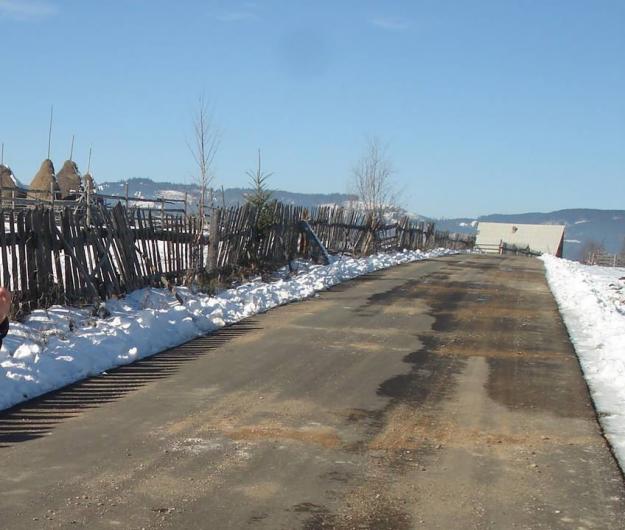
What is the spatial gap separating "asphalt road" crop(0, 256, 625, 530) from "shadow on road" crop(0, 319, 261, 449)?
3cm

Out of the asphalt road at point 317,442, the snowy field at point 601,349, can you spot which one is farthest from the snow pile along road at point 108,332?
the snowy field at point 601,349

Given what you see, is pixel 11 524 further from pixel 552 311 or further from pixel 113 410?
pixel 552 311

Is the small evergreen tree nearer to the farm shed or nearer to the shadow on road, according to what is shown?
the shadow on road

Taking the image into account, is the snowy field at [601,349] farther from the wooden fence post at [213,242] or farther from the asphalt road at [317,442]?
the wooden fence post at [213,242]

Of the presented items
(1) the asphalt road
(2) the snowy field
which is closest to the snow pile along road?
(1) the asphalt road

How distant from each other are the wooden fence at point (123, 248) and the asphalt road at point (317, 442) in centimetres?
256

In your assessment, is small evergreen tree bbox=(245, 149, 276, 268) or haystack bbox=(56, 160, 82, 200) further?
haystack bbox=(56, 160, 82, 200)

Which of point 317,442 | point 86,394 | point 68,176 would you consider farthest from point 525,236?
point 317,442

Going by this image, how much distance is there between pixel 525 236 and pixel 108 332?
91.6 meters

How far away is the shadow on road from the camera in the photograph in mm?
6448

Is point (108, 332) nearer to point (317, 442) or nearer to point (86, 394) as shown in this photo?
point (86, 394)

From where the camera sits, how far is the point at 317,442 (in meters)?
6.22

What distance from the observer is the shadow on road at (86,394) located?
6448 millimetres

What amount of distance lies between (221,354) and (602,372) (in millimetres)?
4643
